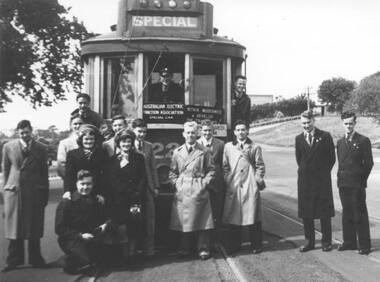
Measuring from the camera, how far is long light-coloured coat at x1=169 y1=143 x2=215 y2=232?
623 centimetres

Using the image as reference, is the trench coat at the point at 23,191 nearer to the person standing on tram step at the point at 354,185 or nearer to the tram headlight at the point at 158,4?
the tram headlight at the point at 158,4

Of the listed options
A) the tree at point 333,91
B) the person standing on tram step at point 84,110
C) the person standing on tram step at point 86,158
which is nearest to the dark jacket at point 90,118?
the person standing on tram step at point 84,110

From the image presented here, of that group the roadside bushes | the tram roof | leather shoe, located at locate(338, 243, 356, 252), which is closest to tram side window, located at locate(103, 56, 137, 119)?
the tram roof

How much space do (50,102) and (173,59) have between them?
1159 cm

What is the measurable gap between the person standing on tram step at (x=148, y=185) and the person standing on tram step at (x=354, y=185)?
2.50 meters

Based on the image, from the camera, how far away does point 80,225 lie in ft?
18.9

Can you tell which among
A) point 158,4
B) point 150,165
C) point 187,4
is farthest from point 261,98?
point 150,165

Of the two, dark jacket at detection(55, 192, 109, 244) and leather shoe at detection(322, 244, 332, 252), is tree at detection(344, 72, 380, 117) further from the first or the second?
dark jacket at detection(55, 192, 109, 244)

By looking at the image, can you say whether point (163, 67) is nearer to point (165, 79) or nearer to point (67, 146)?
point (165, 79)

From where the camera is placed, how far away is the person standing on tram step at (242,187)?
653 centimetres

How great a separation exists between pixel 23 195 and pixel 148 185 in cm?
150

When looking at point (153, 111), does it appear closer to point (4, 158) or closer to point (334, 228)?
point (4, 158)

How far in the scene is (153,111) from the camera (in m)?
7.32

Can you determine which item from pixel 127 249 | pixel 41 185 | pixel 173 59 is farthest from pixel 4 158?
pixel 173 59
